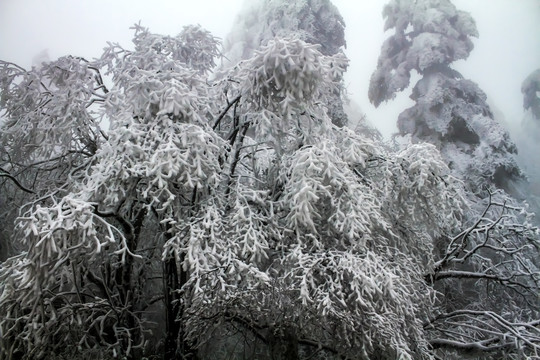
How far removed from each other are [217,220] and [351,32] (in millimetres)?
7182

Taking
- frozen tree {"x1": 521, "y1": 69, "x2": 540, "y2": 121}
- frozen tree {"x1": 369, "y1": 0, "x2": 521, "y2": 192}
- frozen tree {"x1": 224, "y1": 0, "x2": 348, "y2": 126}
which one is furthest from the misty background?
frozen tree {"x1": 224, "y1": 0, "x2": 348, "y2": 126}

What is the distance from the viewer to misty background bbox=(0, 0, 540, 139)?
6.60 m

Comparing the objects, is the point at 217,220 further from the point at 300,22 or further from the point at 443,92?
the point at 443,92

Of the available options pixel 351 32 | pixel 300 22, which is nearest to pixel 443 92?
pixel 351 32

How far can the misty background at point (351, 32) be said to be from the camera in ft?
21.7

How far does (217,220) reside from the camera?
10.2 feet

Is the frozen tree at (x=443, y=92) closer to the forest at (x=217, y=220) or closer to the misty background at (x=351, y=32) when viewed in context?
the misty background at (x=351, y=32)

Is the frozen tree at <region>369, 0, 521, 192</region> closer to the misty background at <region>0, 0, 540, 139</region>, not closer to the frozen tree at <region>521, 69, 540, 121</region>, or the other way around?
the misty background at <region>0, 0, 540, 139</region>

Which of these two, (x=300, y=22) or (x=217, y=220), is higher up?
(x=300, y=22)

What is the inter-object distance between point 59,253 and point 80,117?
157cm

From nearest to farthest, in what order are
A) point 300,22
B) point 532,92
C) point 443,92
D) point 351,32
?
point 532,92 < point 443,92 < point 300,22 < point 351,32

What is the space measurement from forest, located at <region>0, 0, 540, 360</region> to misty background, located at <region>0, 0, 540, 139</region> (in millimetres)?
2894

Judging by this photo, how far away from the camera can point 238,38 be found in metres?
9.49

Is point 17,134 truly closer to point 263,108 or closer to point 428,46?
point 263,108
